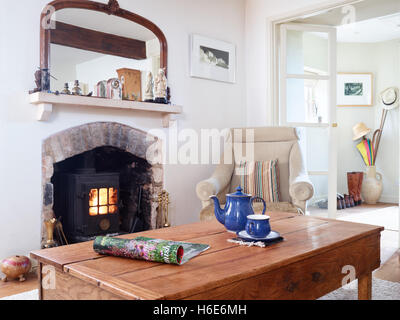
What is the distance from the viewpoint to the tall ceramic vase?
19.2 ft

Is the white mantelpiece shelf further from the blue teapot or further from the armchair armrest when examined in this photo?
the blue teapot

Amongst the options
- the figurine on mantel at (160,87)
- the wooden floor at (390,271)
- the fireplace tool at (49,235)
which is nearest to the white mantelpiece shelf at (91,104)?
the figurine on mantel at (160,87)

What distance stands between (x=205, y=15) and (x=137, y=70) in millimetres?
1069

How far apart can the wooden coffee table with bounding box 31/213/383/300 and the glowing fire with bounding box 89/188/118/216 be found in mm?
1278

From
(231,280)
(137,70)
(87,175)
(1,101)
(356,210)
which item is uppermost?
(137,70)

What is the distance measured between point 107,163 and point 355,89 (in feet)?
14.9

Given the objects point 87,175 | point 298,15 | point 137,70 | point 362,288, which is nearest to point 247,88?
point 298,15

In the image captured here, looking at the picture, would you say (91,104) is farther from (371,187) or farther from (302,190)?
(371,187)

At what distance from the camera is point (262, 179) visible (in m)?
3.12

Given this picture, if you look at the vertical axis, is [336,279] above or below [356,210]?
above

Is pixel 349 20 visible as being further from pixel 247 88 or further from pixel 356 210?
pixel 356 210

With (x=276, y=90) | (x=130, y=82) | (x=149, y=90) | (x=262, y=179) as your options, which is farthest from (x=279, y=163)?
(x=130, y=82)

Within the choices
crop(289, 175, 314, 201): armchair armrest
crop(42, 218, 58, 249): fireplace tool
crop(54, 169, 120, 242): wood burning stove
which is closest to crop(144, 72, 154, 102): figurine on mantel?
crop(54, 169, 120, 242): wood burning stove

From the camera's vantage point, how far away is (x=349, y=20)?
3863 mm
